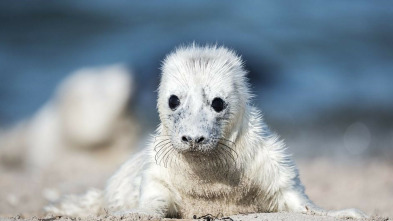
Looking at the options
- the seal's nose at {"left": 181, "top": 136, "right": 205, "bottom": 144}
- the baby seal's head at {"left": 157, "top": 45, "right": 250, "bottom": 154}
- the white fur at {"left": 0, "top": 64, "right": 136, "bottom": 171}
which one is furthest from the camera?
the white fur at {"left": 0, "top": 64, "right": 136, "bottom": 171}

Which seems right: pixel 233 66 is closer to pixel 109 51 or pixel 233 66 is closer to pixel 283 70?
pixel 283 70

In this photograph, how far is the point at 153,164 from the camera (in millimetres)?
5102

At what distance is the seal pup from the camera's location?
474cm

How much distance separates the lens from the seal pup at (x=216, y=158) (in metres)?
4.74

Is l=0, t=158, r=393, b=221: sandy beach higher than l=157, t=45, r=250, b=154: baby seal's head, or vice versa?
l=0, t=158, r=393, b=221: sandy beach

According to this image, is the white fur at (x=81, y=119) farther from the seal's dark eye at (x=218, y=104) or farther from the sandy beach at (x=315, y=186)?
the seal's dark eye at (x=218, y=104)

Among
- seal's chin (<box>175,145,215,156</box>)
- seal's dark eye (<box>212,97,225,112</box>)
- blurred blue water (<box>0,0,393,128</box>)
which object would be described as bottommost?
seal's chin (<box>175,145,215,156</box>)

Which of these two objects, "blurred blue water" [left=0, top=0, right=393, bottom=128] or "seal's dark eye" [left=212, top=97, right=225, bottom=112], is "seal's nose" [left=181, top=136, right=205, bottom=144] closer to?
"seal's dark eye" [left=212, top=97, right=225, bottom=112]

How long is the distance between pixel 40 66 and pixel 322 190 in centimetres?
1330

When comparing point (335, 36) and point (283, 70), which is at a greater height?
point (335, 36)

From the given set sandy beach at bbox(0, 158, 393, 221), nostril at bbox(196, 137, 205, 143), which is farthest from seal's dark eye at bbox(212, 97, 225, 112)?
sandy beach at bbox(0, 158, 393, 221)

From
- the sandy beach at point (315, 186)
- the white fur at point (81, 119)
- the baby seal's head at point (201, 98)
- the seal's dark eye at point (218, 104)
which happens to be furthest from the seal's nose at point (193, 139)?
the white fur at point (81, 119)

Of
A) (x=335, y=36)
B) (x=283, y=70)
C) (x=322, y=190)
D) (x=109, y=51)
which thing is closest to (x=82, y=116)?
(x=322, y=190)

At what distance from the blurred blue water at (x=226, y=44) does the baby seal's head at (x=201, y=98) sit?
7.19 m
